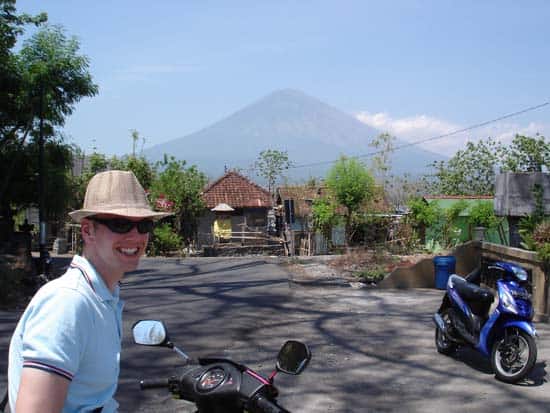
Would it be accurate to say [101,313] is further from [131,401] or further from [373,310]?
[373,310]

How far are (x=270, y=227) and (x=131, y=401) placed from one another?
38375mm

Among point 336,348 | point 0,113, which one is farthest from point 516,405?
point 0,113

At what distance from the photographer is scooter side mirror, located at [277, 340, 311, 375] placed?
241 centimetres

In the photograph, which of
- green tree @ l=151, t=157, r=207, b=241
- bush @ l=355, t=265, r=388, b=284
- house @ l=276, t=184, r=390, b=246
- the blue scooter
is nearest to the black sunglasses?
the blue scooter

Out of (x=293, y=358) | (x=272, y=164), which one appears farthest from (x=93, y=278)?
(x=272, y=164)

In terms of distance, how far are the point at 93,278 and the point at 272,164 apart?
56627mm

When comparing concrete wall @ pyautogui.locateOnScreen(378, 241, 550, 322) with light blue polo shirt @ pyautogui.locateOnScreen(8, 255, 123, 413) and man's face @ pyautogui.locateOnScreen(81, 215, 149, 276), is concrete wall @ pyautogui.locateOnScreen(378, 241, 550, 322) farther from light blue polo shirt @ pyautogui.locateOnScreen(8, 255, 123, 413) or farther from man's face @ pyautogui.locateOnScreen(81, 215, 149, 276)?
light blue polo shirt @ pyautogui.locateOnScreen(8, 255, 123, 413)

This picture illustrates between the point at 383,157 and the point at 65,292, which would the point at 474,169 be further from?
the point at 65,292

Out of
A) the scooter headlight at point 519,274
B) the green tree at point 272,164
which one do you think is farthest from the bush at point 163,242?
the green tree at point 272,164

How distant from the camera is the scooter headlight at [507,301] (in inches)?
267

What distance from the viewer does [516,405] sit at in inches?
239

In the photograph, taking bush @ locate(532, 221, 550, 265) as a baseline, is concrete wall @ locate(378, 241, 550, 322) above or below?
below

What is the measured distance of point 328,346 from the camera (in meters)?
8.67

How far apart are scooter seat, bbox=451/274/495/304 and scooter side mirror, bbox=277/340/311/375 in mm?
5271
